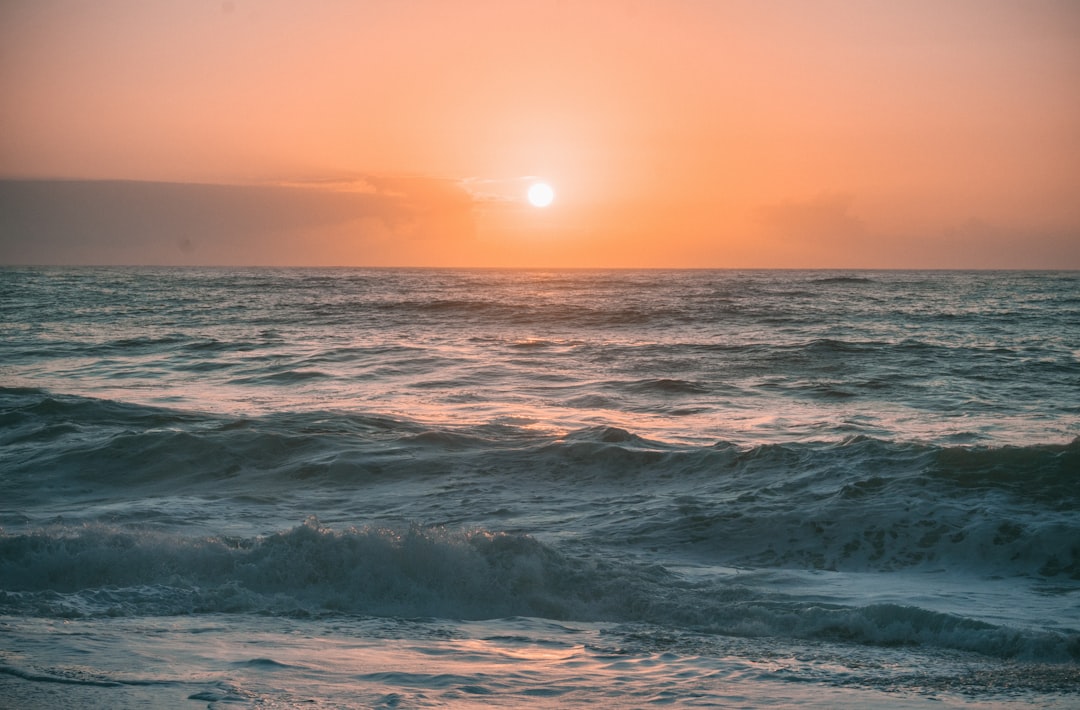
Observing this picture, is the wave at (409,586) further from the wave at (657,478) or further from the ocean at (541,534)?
the wave at (657,478)

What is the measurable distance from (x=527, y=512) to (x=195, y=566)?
3.39 meters

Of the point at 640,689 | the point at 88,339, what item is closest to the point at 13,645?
the point at 640,689

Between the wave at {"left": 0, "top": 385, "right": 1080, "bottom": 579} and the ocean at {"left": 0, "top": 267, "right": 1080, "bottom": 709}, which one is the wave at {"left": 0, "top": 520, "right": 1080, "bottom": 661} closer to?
the ocean at {"left": 0, "top": 267, "right": 1080, "bottom": 709}

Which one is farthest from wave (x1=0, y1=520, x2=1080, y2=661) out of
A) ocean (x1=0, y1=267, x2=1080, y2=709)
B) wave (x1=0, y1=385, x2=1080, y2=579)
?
wave (x1=0, y1=385, x2=1080, y2=579)

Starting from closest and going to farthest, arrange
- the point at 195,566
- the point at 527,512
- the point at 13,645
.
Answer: the point at 13,645 → the point at 195,566 → the point at 527,512

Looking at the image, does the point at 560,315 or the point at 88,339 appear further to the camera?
the point at 560,315

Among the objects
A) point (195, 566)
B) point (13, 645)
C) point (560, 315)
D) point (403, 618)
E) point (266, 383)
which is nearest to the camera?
point (13, 645)

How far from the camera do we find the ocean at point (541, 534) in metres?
4.63

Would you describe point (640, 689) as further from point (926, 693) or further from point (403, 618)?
point (403, 618)

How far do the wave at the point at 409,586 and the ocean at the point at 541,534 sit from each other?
2cm

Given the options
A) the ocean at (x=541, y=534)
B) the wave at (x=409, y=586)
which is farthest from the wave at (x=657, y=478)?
the wave at (x=409, y=586)

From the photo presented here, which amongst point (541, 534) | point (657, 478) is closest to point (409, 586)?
point (541, 534)

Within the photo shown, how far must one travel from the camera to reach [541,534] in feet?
26.2

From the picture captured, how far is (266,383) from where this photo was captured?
1712cm
